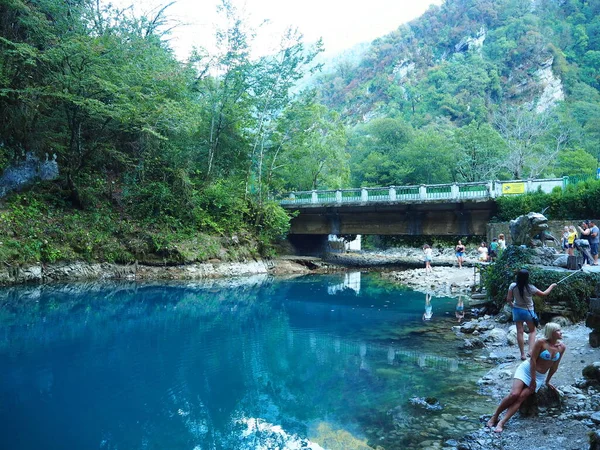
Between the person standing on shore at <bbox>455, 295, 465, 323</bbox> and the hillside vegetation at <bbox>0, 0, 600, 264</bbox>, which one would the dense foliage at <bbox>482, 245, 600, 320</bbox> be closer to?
the person standing on shore at <bbox>455, 295, 465, 323</bbox>

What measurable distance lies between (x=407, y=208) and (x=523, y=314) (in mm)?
19392

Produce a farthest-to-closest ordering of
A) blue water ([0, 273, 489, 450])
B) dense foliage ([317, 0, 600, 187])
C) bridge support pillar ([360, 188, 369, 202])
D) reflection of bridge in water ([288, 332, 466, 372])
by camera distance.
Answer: dense foliage ([317, 0, 600, 187]) < bridge support pillar ([360, 188, 369, 202]) < reflection of bridge in water ([288, 332, 466, 372]) < blue water ([0, 273, 489, 450])

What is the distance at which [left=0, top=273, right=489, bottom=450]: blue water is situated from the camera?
546 centimetres

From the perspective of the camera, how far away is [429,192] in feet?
83.0

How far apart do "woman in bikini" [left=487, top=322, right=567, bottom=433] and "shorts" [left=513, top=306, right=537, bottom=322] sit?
7.70 ft

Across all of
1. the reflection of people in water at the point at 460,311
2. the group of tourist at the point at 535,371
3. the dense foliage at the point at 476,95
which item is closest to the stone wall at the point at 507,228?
the reflection of people in water at the point at 460,311

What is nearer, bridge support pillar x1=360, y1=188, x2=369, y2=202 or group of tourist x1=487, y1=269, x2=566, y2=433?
group of tourist x1=487, y1=269, x2=566, y2=433

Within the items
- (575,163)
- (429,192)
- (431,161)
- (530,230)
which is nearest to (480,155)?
(431,161)

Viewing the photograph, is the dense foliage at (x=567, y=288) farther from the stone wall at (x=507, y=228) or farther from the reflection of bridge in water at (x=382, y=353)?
the stone wall at (x=507, y=228)

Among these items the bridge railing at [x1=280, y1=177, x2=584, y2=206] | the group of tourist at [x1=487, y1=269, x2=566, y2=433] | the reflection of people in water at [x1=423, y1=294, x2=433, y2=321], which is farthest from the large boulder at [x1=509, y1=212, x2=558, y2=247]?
the bridge railing at [x1=280, y1=177, x2=584, y2=206]

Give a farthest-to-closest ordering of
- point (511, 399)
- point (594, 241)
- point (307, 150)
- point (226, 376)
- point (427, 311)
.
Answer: point (307, 150) → point (594, 241) → point (427, 311) → point (226, 376) → point (511, 399)

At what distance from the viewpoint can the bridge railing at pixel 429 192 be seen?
75.0 feet

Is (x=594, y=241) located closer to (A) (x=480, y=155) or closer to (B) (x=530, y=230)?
(B) (x=530, y=230)

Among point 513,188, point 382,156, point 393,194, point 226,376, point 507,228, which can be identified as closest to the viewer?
point 226,376
